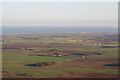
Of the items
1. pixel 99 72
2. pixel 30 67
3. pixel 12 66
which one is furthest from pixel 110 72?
pixel 12 66

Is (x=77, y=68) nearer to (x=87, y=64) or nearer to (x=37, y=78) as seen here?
(x=87, y=64)

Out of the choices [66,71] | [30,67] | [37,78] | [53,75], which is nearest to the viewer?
[37,78]

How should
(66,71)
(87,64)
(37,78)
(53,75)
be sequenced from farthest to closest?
(87,64), (66,71), (53,75), (37,78)

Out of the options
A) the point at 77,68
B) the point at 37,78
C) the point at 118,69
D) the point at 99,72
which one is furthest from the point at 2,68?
the point at 118,69

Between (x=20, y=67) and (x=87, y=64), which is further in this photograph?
(x=87, y=64)

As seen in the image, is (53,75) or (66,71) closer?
(53,75)

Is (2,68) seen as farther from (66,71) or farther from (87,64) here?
(87,64)

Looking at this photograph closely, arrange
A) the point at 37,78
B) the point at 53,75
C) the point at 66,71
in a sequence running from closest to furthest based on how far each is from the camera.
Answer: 1. the point at 37,78
2. the point at 53,75
3. the point at 66,71

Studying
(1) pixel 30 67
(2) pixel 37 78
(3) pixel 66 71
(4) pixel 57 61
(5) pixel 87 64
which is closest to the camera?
(2) pixel 37 78

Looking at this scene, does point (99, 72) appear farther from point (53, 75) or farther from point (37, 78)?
point (37, 78)
